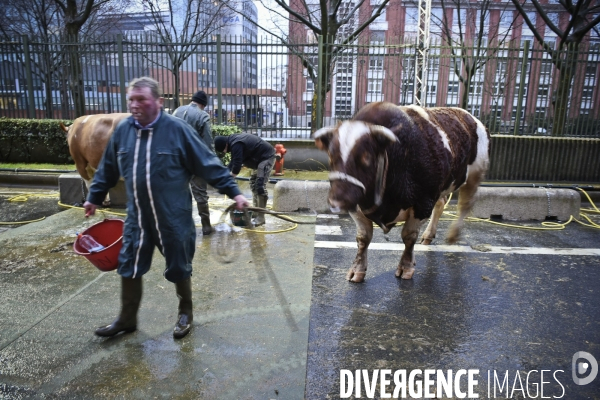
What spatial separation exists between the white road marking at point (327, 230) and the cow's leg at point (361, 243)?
5.29 feet

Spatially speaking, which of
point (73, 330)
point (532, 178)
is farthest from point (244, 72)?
point (73, 330)

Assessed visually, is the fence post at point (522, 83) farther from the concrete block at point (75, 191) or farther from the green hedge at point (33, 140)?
the green hedge at point (33, 140)

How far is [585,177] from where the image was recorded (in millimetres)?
10461

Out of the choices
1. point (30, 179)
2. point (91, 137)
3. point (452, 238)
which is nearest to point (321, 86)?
point (91, 137)

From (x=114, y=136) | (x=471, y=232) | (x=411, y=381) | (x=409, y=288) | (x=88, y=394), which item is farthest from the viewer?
(x=471, y=232)

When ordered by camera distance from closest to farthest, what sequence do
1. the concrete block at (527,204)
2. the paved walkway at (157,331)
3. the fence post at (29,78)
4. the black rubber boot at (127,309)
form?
1. the paved walkway at (157,331)
2. the black rubber boot at (127,309)
3. the concrete block at (527,204)
4. the fence post at (29,78)

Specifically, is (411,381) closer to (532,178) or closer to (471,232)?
(471,232)

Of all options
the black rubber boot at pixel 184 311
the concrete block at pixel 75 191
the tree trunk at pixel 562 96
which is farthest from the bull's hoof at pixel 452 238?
the tree trunk at pixel 562 96

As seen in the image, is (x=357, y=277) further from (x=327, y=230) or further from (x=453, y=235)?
(x=327, y=230)

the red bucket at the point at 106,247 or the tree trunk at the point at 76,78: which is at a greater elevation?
the tree trunk at the point at 76,78

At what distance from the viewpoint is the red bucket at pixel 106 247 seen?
10.7 feet

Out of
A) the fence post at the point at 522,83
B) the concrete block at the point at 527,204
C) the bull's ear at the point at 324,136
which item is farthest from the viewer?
the fence post at the point at 522,83

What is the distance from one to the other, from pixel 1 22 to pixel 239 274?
25.3m

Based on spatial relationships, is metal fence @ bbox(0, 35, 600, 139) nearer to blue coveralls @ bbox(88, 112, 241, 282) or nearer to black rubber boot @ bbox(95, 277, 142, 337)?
blue coveralls @ bbox(88, 112, 241, 282)
